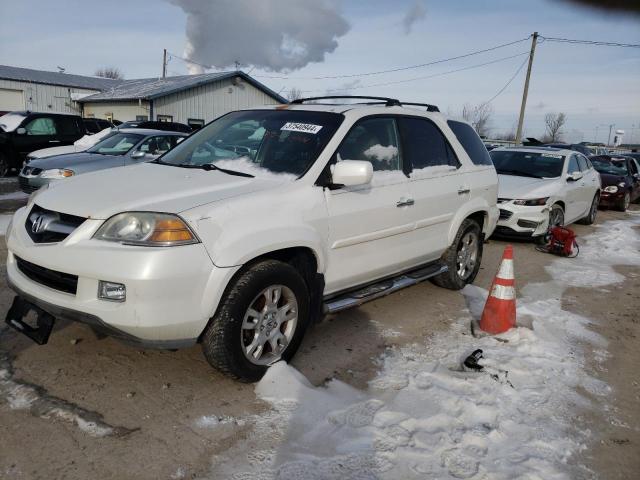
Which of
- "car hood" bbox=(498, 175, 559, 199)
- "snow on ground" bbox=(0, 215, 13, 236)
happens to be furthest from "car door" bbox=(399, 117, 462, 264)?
"snow on ground" bbox=(0, 215, 13, 236)

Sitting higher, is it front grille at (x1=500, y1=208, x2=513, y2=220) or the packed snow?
front grille at (x1=500, y1=208, x2=513, y2=220)

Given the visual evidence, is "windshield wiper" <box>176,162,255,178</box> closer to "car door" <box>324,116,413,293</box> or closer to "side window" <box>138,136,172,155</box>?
"car door" <box>324,116,413,293</box>

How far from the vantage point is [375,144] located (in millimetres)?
4270

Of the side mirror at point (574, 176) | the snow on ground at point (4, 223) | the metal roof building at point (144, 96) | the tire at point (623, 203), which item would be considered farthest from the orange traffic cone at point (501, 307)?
the metal roof building at point (144, 96)

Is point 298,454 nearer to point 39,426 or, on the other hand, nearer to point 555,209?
point 39,426

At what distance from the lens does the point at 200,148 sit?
4.32 meters

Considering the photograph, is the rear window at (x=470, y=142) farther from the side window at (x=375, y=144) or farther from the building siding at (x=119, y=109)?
the building siding at (x=119, y=109)

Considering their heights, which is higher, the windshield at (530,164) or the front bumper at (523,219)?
the windshield at (530,164)

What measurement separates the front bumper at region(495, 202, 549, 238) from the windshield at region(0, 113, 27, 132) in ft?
40.7

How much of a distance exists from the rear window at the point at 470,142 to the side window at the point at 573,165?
457 centimetres

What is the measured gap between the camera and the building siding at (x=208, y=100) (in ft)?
90.7

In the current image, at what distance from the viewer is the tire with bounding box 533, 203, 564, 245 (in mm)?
8625

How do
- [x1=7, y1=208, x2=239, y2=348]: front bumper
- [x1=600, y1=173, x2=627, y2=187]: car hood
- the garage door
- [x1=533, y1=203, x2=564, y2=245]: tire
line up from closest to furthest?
[x1=7, y1=208, x2=239, y2=348]: front bumper, [x1=533, y1=203, x2=564, y2=245]: tire, [x1=600, y1=173, x2=627, y2=187]: car hood, the garage door

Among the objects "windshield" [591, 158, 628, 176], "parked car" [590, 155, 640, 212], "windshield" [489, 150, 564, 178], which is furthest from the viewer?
"windshield" [591, 158, 628, 176]
